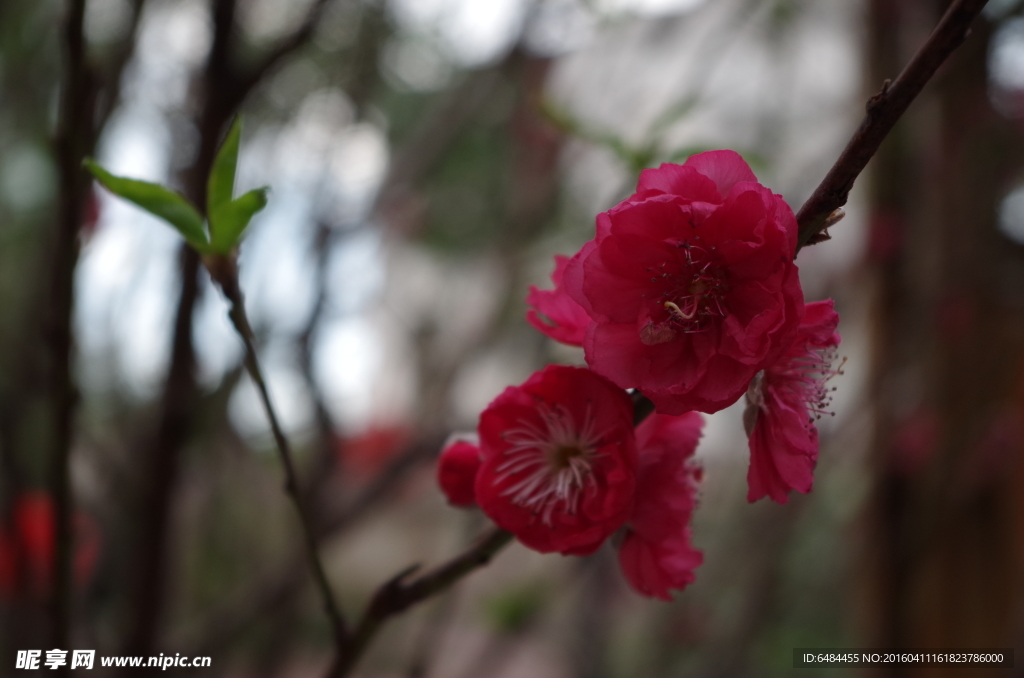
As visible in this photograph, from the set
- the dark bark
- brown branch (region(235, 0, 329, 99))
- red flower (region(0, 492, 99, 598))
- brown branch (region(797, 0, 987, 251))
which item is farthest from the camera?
the dark bark

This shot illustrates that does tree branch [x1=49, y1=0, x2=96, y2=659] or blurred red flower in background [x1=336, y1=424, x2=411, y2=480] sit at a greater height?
blurred red flower in background [x1=336, y1=424, x2=411, y2=480]

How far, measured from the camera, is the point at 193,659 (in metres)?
0.83

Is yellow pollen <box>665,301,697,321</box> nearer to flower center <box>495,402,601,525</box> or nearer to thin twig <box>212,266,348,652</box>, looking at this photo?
flower center <box>495,402,601,525</box>

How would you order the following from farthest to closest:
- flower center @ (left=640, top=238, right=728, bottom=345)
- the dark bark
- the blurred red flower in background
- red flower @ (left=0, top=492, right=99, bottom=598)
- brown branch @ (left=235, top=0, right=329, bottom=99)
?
the blurred red flower in background, the dark bark, red flower @ (left=0, top=492, right=99, bottom=598), brown branch @ (left=235, top=0, right=329, bottom=99), flower center @ (left=640, top=238, right=728, bottom=345)

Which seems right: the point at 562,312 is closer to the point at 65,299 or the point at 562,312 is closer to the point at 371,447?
the point at 65,299

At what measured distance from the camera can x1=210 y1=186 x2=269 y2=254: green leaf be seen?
367mm

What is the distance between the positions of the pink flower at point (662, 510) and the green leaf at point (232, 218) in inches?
9.5

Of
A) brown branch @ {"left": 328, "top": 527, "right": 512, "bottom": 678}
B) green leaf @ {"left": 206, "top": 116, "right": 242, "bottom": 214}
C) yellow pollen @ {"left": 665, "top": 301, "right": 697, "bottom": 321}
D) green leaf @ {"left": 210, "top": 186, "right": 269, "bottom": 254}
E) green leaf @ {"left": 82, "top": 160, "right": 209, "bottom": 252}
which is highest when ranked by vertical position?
green leaf @ {"left": 206, "top": 116, "right": 242, "bottom": 214}

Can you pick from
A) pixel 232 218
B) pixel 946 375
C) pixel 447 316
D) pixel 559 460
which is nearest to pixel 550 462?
pixel 559 460

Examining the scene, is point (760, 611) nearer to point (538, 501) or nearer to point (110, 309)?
point (538, 501)

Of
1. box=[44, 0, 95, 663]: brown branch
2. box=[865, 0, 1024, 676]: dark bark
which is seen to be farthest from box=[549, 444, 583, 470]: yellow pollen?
box=[865, 0, 1024, 676]: dark bark

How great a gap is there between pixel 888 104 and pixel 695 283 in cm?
13

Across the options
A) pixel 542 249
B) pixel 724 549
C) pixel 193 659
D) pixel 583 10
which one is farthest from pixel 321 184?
pixel 724 549

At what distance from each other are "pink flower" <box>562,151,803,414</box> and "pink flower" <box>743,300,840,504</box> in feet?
0.10
